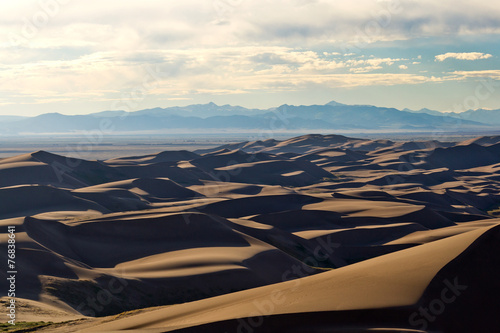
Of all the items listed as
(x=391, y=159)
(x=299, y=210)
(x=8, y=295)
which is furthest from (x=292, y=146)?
(x=8, y=295)

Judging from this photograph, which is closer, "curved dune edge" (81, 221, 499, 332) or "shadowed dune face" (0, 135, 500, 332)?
"curved dune edge" (81, 221, 499, 332)

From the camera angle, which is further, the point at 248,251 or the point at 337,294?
the point at 248,251

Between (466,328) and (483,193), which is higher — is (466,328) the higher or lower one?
the higher one

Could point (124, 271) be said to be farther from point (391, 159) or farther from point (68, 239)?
point (391, 159)

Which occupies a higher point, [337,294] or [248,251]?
[337,294]
